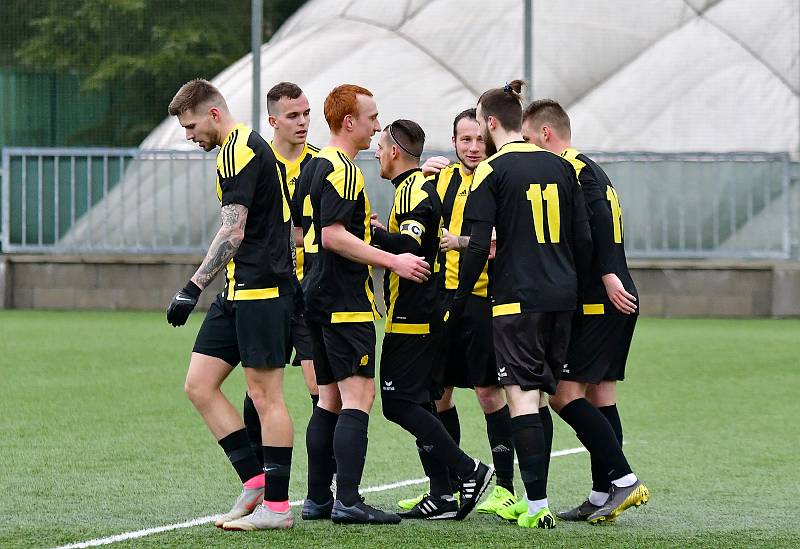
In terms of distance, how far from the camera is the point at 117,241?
66.1 ft

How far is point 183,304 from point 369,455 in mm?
2956

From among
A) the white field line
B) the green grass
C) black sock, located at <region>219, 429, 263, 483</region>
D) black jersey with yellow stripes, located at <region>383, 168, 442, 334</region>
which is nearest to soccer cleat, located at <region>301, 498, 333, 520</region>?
the green grass

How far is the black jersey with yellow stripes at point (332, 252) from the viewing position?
21.6 feet

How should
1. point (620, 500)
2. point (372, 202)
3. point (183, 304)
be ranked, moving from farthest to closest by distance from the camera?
point (372, 202) → point (620, 500) → point (183, 304)

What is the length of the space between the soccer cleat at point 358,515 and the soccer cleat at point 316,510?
20 cm

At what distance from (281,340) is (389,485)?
1.63 meters

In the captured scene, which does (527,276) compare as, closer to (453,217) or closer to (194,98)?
(453,217)

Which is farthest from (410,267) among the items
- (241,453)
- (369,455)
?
(369,455)

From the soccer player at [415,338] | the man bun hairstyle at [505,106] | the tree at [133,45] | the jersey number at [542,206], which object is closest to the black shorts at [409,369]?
the soccer player at [415,338]

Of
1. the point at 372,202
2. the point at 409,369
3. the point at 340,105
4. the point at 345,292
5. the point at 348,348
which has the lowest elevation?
the point at 409,369

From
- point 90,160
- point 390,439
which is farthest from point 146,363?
point 90,160

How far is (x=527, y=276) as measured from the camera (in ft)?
22.0

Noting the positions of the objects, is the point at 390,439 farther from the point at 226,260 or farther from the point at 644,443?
A: the point at 226,260

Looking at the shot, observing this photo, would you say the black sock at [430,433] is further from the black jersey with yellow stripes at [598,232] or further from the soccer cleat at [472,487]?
the black jersey with yellow stripes at [598,232]
